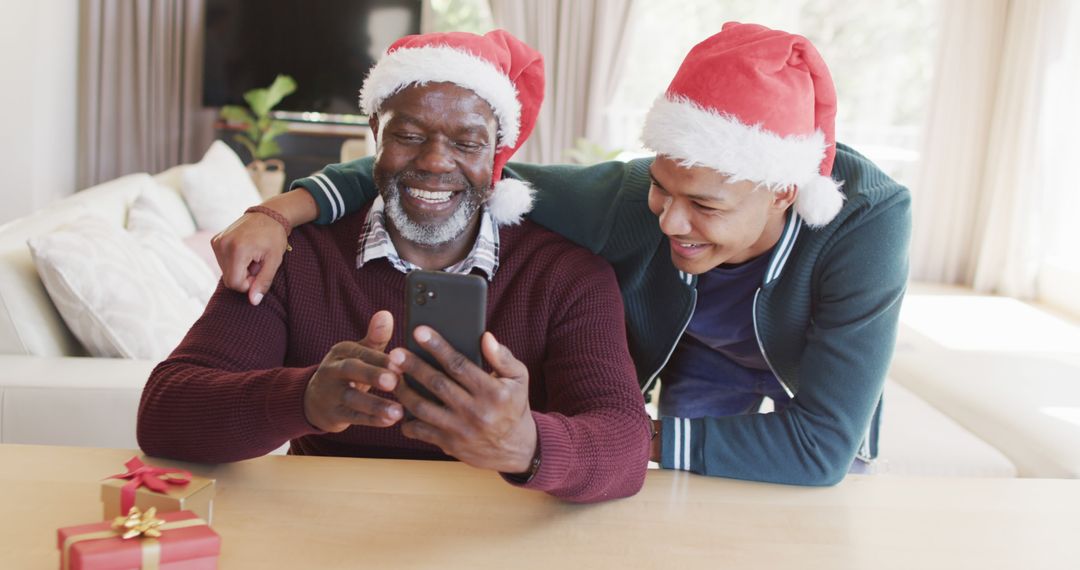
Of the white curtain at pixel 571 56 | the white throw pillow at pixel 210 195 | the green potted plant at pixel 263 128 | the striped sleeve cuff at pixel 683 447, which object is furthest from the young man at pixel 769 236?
the white curtain at pixel 571 56

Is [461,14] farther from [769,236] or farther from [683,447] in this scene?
[683,447]

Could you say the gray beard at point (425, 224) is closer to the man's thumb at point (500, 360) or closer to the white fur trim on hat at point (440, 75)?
the white fur trim on hat at point (440, 75)

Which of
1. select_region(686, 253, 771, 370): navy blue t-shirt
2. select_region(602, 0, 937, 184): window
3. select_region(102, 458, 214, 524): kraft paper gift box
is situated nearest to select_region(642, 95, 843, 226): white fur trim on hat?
select_region(686, 253, 771, 370): navy blue t-shirt

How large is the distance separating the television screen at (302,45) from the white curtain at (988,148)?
3.46 metres

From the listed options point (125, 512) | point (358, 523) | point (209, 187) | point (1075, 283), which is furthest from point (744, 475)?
point (1075, 283)

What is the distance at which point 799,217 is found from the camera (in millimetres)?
1443

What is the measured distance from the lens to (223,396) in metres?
1.18

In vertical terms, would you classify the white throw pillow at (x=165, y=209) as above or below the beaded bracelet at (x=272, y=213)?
below

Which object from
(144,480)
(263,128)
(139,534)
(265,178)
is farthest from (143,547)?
(263,128)

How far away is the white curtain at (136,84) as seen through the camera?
588 cm

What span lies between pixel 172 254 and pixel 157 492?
6.16 feet

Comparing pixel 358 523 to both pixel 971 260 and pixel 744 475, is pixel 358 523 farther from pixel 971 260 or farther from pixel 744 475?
pixel 971 260

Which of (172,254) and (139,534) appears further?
(172,254)

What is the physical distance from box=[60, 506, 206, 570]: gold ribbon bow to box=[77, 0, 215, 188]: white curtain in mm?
5643
